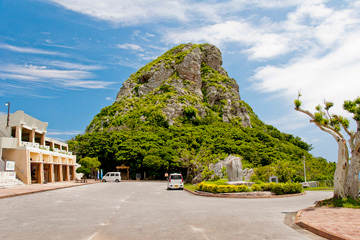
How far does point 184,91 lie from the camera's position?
310 ft

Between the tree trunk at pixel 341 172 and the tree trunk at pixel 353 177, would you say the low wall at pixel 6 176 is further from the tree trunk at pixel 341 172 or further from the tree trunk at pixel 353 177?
the tree trunk at pixel 353 177

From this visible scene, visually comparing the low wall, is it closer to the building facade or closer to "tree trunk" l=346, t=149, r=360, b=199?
the building facade

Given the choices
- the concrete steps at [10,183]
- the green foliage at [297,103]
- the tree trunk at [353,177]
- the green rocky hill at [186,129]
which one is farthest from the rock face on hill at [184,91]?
the tree trunk at [353,177]

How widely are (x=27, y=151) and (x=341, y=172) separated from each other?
107 ft

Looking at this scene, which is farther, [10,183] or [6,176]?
[6,176]

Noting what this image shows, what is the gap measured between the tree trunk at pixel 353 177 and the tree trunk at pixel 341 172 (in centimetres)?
15

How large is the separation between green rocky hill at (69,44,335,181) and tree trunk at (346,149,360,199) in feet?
55.4

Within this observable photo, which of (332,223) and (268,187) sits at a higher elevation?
(332,223)

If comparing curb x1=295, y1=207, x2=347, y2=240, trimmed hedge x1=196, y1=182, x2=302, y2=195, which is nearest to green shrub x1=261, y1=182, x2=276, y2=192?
trimmed hedge x1=196, y1=182, x2=302, y2=195

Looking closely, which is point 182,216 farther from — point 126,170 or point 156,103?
point 156,103

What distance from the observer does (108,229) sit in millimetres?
7887

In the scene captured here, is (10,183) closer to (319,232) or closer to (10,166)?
(10,166)

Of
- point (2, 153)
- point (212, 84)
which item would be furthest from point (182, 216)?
point (212, 84)

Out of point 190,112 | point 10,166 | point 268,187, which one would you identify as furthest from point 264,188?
point 190,112
